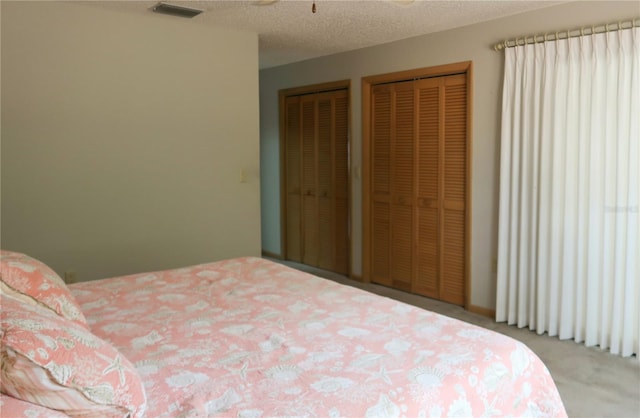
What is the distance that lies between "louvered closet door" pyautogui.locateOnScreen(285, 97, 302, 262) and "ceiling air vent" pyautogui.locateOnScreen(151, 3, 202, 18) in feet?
7.01

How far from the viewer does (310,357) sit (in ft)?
5.70

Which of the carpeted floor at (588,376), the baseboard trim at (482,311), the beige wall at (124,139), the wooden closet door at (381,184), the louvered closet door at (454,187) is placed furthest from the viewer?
the wooden closet door at (381,184)

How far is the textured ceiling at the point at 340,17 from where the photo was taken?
352cm

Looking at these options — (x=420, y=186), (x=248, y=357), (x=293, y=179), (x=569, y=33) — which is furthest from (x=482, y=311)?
(x=248, y=357)

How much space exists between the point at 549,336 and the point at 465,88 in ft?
6.42

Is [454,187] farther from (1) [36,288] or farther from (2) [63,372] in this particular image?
(2) [63,372]

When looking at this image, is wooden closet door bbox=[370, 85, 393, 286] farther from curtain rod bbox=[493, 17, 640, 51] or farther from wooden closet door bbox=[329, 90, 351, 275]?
curtain rod bbox=[493, 17, 640, 51]

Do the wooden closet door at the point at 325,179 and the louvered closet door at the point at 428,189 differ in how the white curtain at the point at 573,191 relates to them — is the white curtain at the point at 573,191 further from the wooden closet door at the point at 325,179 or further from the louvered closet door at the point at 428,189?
the wooden closet door at the point at 325,179

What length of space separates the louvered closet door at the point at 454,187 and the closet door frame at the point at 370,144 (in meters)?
0.06

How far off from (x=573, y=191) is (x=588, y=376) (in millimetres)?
1163

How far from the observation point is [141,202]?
12.9 feet

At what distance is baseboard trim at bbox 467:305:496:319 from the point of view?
407cm

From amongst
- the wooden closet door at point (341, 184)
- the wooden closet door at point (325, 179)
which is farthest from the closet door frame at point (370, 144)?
the wooden closet door at point (325, 179)

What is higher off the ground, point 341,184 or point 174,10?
point 174,10
